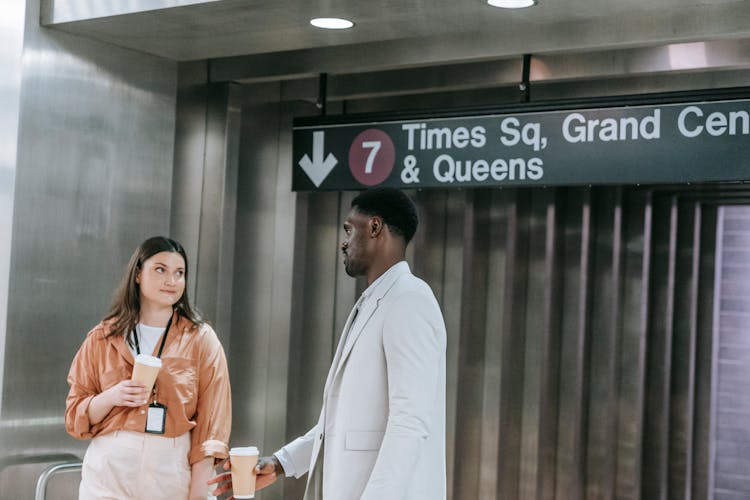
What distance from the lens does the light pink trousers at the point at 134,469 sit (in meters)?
3.90

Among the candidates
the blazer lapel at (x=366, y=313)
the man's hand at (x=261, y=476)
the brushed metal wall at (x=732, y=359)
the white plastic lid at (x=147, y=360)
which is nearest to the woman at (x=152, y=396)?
the white plastic lid at (x=147, y=360)

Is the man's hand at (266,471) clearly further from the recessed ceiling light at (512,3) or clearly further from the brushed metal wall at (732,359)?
the brushed metal wall at (732,359)

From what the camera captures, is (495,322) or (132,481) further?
(495,322)

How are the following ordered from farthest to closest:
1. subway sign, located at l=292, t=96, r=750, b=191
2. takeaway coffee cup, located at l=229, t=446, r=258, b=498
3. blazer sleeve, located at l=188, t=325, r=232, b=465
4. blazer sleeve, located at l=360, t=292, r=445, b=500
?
subway sign, located at l=292, t=96, r=750, b=191 → blazer sleeve, located at l=188, t=325, r=232, b=465 → takeaway coffee cup, located at l=229, t=446, r=258, b=498 → blazer sleeve, located at l=360, t=292, r=445, b=500

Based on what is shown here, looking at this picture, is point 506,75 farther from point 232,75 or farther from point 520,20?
→ point 232,75

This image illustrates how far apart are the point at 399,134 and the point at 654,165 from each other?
1.15m

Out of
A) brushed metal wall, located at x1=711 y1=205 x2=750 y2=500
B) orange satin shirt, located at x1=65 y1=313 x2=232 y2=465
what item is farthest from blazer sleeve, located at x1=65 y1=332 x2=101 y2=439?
brushed metal wall, located at x1=711 y1=205 x2=750 y2=500

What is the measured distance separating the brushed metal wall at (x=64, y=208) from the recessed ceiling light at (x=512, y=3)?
199 cm

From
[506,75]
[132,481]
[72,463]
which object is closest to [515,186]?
[506,75]

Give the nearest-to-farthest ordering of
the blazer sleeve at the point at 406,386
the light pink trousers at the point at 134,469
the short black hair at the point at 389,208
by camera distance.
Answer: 1. the blazer sleeve at the point at 406,386
2. the short black hair at the point at 389,208
3. the light pink trousers at the point at 134,469

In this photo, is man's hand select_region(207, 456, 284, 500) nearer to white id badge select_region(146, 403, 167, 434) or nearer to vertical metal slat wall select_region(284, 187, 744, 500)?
white id badge select_region(146, 403, 167, 434)

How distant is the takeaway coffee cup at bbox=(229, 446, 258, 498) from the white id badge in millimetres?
655

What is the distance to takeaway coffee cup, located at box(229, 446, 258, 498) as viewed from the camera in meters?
3.34

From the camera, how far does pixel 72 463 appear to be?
4.88 meters
